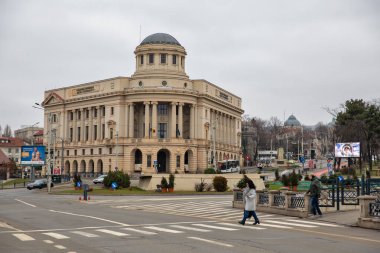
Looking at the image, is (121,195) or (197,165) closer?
(121,195)

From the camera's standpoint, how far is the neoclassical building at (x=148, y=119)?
105000 mm

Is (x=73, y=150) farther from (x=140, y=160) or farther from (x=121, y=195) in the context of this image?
(x=121, y=195)

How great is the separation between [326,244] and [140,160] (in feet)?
303

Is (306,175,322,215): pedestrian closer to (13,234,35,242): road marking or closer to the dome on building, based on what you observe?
(13,234,35,242): road marking

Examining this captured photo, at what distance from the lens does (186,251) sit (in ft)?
46.0

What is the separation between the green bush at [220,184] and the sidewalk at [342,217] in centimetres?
3390

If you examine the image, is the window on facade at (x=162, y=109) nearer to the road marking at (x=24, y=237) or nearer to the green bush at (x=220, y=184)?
the green bush at (x=220, y=184)

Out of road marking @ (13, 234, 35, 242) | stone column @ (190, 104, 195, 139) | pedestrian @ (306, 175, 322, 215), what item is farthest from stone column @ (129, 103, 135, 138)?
road marking @ (13, 234, 35, 242)

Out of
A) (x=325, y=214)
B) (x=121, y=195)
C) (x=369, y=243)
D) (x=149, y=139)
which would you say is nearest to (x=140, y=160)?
(x=149, y=139)

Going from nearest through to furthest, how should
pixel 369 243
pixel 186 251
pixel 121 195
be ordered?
pixel 186 251
pixel 369 243
pixel 121 195

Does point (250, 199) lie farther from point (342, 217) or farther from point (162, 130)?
point (162, 130)

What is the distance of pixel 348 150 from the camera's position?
52.8m

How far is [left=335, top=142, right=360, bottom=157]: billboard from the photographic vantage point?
5159cm

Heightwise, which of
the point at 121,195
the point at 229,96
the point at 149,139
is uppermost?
the point at 229,96
